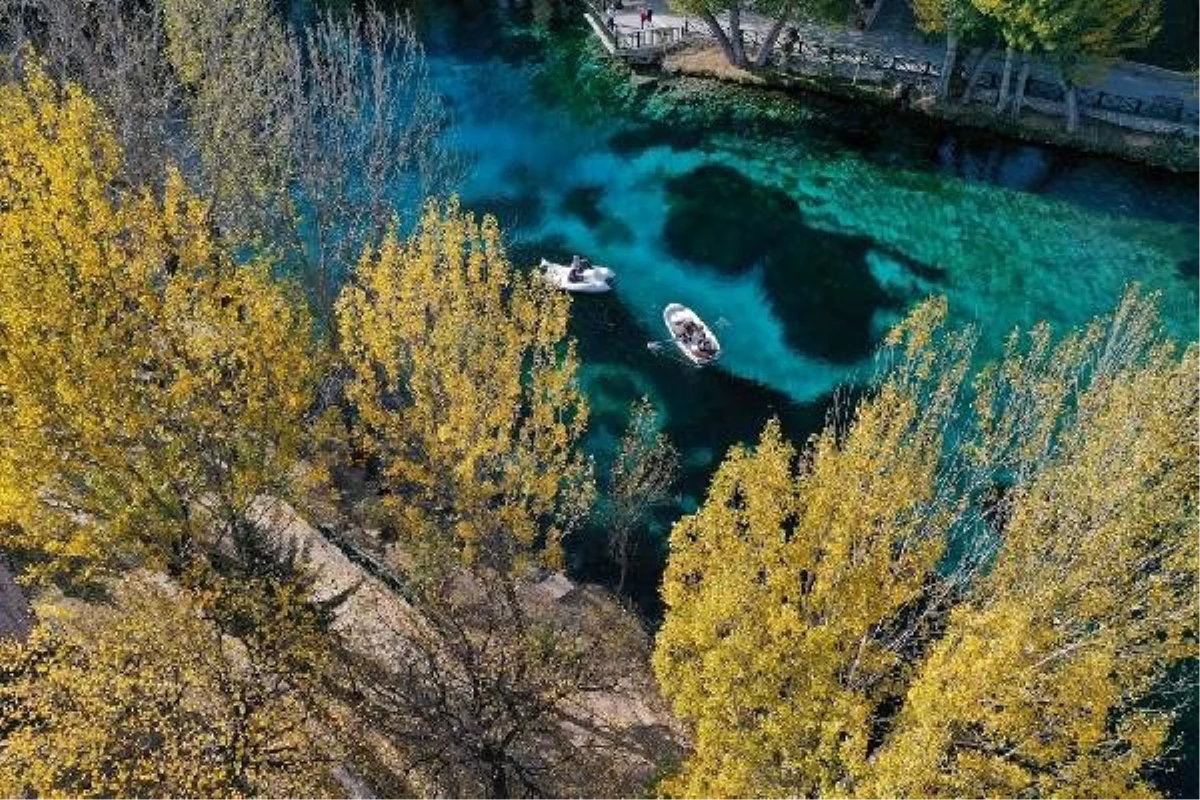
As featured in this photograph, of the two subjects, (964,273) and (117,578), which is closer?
(117,578)

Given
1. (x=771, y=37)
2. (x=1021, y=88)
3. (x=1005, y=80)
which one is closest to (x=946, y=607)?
(x=1005, y=80)

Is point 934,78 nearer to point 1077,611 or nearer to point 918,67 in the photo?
point 918,67

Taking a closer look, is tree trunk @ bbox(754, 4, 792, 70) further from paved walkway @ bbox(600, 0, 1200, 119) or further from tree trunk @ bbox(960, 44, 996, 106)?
tree trunk @ bbox(960, 44, 996, 106)

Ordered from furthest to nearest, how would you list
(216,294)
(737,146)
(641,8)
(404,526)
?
(641,8) < (737,146) < (404,526) < (216,294)

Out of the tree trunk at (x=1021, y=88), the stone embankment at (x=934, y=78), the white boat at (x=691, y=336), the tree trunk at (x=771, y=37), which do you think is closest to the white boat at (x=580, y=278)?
the white boat at (x=691, y=336)

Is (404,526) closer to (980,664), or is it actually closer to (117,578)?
(117,578)

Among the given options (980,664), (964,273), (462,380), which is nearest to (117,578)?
(462,380)

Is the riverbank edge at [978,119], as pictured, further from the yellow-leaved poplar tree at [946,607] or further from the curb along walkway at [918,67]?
the yellow-leaved poplar tree at [946,607]
